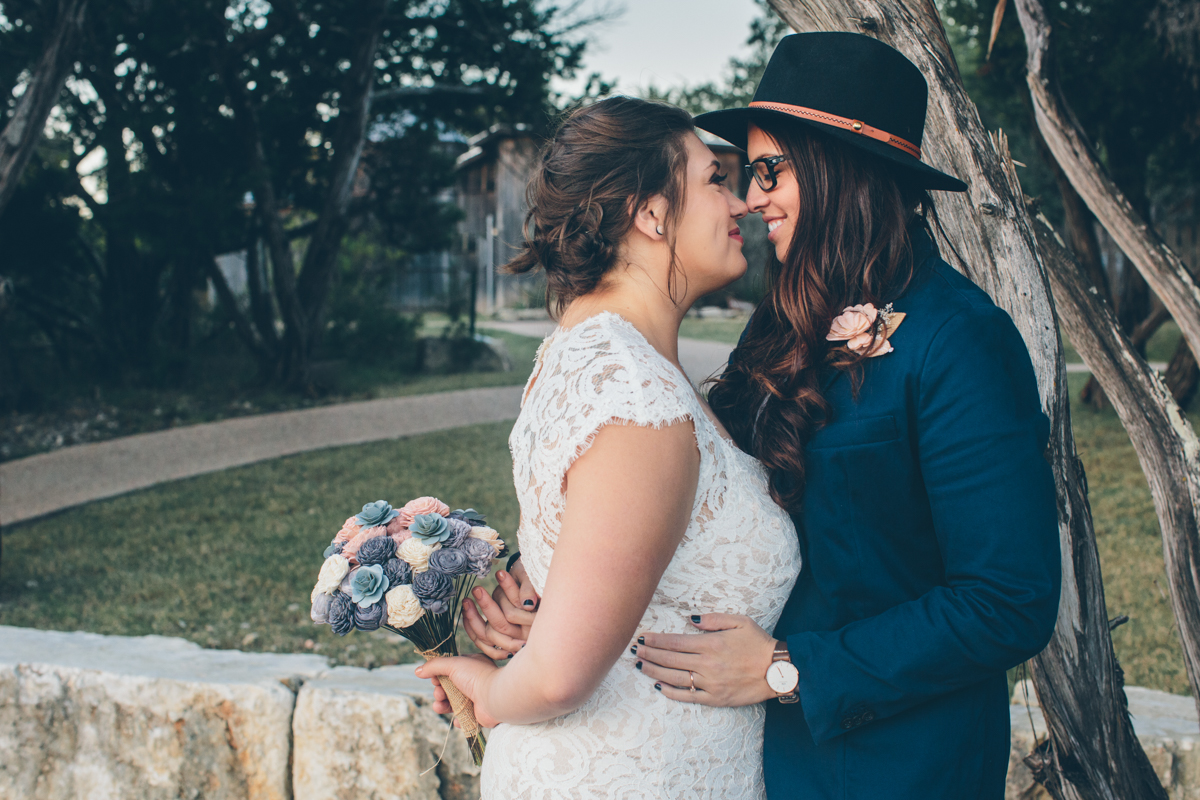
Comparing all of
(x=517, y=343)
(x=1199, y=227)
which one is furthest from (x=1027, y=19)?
(x=1199, y=227)

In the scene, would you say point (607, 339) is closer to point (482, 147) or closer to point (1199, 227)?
point (1199, 227)

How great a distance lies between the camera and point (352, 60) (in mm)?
10617

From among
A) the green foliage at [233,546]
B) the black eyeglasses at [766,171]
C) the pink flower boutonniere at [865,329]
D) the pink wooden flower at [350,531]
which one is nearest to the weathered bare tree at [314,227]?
the green foliage at [233,546]

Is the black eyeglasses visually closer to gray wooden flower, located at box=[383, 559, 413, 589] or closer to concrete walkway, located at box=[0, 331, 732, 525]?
gray wooden flower, located at box=[383, 559, 413, 589]

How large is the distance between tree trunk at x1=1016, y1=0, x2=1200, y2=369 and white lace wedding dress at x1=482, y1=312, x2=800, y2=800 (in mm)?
1441

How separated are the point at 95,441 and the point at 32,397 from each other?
56.2 inches

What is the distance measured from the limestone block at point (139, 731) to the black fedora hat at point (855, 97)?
2333mm

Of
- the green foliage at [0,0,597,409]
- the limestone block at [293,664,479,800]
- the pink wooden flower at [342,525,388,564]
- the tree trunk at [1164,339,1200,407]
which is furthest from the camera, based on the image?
the green foliage at [0,0,597,409]

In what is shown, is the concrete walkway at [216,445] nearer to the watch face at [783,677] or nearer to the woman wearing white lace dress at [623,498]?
the woman wearing white lace dress at [623,498]

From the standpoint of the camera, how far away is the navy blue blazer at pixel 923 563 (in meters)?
1.34

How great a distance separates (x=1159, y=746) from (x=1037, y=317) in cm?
152

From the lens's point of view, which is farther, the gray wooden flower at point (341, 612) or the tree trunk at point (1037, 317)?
the tree trunk at point (1037, 317)

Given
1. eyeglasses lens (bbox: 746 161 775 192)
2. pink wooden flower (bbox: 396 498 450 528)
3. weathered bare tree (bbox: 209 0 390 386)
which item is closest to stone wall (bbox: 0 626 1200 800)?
pink wooden flower (bbox: 396 498 450 528)

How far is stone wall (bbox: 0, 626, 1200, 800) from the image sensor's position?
273cm
